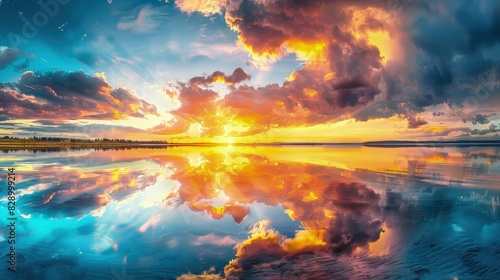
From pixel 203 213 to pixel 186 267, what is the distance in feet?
Answer: 22.2

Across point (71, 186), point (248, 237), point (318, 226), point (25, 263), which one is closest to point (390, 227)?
point (318, 226)

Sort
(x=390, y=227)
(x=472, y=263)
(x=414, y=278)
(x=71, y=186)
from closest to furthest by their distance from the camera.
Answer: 1. (x=414, y=278)
2. (x=472, y=263)
3. (x=390, y=227)
4. (x=71, y=186)

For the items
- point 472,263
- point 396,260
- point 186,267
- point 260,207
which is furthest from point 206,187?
point 472,263

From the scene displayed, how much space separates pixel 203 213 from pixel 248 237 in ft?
15.7

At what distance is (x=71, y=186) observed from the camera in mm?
24266

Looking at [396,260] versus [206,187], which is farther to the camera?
[206,187]

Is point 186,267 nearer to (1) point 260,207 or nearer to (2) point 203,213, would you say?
(2) point 203,213

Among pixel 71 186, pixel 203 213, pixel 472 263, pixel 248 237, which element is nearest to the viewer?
pixel 472 263

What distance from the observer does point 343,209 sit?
53.9ft

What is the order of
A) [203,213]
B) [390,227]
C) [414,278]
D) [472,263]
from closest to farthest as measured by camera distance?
[414,278] → [472,263] → [390,227] → [203,213]

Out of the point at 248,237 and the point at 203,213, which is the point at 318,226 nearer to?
the point at 248,237

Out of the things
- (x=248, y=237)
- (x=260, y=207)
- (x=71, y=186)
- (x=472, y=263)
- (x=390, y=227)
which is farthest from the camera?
(x=71, y=186)

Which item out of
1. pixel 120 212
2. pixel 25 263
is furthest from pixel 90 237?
pixel 120 212

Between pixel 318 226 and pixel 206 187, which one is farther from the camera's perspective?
pixel 206 187
